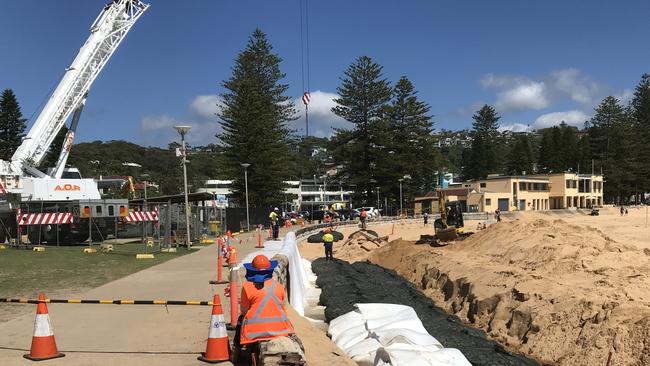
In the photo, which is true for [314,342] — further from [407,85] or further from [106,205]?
[407,85]

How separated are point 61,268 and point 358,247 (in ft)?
57.7

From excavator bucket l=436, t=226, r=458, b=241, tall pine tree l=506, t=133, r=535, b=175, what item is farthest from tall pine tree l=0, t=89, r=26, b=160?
tall pine tree l=506, t=133, r=535, b=175

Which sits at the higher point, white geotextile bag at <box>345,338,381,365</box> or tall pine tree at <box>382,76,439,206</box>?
tall pine tree at <box>382,76,439,206</box>

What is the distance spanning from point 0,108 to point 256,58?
113 ft

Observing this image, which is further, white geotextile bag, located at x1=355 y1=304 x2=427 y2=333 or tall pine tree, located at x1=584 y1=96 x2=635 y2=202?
tall pine tree, located at x1=584 y1=96 x2=635 y2=202

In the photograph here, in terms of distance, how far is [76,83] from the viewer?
109ft

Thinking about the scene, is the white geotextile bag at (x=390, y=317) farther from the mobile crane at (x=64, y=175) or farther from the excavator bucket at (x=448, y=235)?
the excavator bucket at (x=448, y=235)

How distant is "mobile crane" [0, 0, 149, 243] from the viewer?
25047 millimetres

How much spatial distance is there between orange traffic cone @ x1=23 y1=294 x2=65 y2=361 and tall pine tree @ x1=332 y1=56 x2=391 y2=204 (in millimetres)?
70321

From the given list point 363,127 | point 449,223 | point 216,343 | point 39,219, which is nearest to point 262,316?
point 216,343

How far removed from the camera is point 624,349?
970cm

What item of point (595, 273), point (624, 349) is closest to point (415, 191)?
point (595, 273)

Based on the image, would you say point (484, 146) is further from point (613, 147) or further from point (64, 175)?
point (64, 175)

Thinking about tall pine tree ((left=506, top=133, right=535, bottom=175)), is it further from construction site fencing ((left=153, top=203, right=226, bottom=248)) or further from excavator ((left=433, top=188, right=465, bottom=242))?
construction site fencing ((left=153, top=203, right=226, bottom=248))
